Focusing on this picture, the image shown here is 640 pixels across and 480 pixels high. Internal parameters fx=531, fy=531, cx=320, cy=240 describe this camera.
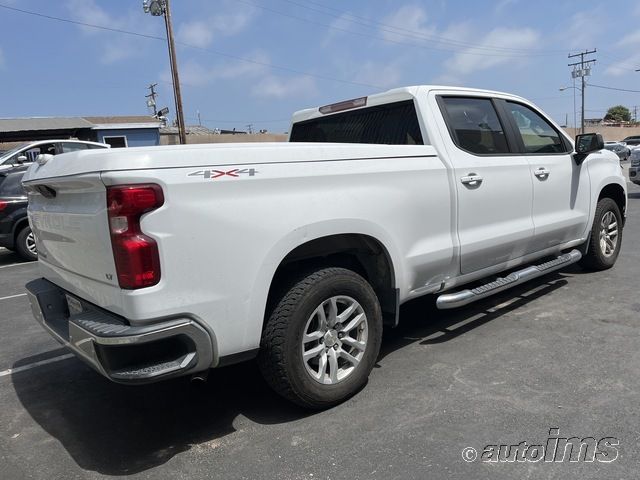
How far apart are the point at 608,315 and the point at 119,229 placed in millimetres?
4136

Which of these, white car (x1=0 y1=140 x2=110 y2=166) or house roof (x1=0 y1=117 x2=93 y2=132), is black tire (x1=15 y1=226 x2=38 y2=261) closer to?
white car (x1=0 y1=140 x2=110 y2=166)

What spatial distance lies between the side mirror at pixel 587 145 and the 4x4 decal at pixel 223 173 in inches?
150

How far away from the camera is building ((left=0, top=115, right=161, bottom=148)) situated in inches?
1076

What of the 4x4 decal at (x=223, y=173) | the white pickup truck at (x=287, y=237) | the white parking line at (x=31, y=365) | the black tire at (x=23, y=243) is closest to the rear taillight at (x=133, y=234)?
the white pickup truck at (x=287, y=237)

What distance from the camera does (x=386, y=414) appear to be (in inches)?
124

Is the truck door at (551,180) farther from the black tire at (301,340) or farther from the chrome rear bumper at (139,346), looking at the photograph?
the chrome rear bumper at (139,346)

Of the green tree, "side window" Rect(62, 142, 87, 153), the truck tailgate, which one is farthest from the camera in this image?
the green tree

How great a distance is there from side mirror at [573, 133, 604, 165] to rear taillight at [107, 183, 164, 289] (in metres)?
4.31

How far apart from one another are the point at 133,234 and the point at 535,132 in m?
3.91

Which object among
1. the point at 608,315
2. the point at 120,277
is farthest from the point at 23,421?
the point at 608,315

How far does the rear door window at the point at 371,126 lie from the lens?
408 centimetres

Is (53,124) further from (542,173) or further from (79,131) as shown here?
(542,173)

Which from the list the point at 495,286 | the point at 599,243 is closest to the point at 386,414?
the point at 495,286

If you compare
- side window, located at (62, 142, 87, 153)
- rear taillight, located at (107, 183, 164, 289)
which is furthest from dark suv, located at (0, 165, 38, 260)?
rear taillight, located at (107, 183, 164, 289)
